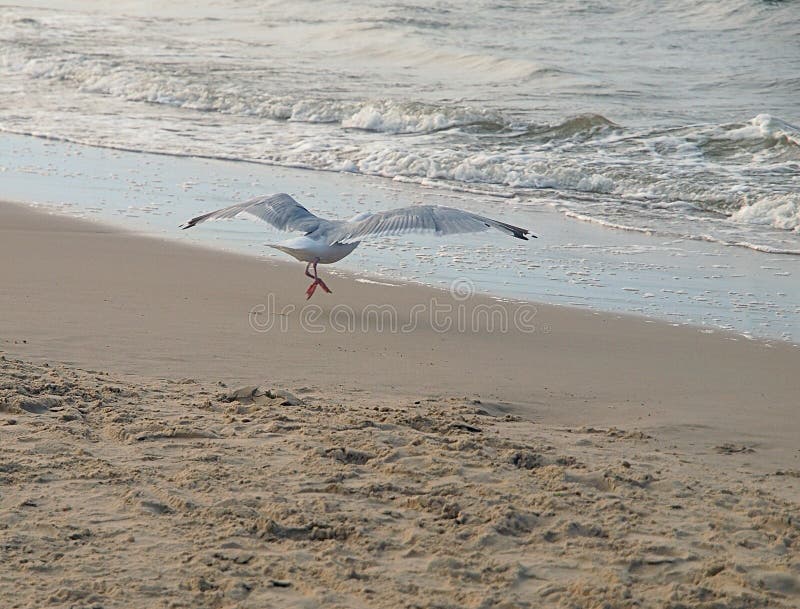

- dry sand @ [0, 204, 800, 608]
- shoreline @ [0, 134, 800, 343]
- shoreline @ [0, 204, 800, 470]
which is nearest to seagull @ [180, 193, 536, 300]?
shoreline @ [0, 204, 800, 470]

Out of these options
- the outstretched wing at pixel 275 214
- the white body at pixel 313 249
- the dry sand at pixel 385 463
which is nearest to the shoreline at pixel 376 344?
the dry sand at pixel 385 463

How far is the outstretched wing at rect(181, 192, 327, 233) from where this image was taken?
6.89 meters

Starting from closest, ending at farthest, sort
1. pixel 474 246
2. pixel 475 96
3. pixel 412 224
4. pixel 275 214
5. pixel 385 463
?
pixel 385 463 → pixel 412 224 → pixel 275 214 → pixel 474 246 → pixel 475 96

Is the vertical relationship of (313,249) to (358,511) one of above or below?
above

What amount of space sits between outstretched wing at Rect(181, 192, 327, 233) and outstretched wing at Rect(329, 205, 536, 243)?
0.38m

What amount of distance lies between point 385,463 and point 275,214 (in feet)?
11.3

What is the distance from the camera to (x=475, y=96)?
16000 millimetres

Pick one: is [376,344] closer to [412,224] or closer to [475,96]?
[412,224]

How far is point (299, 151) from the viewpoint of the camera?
40.0 feet

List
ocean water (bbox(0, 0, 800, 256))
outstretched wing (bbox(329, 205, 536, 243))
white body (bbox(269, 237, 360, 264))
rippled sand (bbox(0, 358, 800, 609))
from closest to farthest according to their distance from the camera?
1. rippled sand (bbox(0, 358, 800, 609))
2. outstretched wing (bbox(329, 205, 536, 243))
3. white body (bbox(269, 237, 360, 264))
4. ocean water (bbox(0, 0, 800, 256))

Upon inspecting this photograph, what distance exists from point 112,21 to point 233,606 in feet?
82.5

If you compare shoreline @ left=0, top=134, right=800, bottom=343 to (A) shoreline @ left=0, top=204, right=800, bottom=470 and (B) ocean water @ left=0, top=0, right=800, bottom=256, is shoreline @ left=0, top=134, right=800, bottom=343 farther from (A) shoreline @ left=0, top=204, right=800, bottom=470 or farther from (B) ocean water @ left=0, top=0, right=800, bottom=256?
(B) ocean water @ left=0, top=0, right=800, bottom=256

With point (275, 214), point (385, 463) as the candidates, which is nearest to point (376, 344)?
point (275, 214)

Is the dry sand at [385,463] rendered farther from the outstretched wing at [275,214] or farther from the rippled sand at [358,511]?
the outstretched wing at [275,214]
